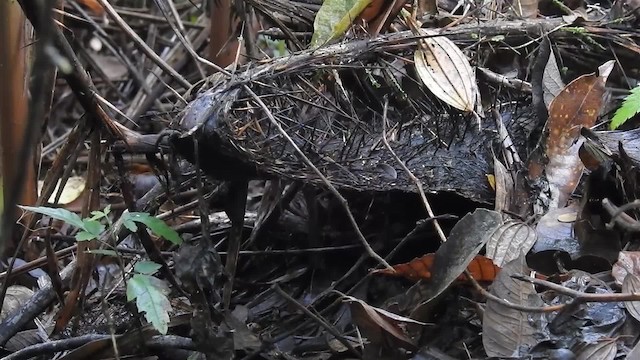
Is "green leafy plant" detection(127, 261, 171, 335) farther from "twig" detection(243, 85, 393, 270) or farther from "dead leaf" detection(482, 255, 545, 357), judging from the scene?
"dead leaf" detection(482, 255, 545, 357)

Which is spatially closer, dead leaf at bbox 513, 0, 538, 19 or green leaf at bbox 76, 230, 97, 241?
green leaf at bbox 76, 230, 97, 241

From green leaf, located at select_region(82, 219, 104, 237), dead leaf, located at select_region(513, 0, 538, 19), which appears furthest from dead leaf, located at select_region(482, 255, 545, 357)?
dead leaf, located at select_region(513, 0, 538, 19)

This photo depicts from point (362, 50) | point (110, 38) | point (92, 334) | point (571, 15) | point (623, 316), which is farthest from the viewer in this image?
point (110, 38)

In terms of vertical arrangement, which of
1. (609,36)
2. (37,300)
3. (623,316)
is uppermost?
(609,36)

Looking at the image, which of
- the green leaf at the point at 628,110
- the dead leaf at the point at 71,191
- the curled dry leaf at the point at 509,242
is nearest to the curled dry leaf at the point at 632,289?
the curled dry leaf at the point at 509,242

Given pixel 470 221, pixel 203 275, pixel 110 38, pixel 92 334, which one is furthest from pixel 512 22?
pixel 110 38

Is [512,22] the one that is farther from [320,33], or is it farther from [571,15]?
[320,33]

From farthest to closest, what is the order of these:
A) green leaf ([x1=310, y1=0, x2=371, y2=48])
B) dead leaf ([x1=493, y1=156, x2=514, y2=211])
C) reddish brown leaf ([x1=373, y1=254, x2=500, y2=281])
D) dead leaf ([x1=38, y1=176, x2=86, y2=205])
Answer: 1. dead leaf ([x1=38, y1=176, x2=86, y2=205])
2. green leaf ([x1=310, y1=0, x2=371, y2=48])
3. dead leaf ([x1=493, y1=156, x2=514, y2=211])
4. reddish brown leaf ([x1=373, y1=254, x2=500, y2=281])
